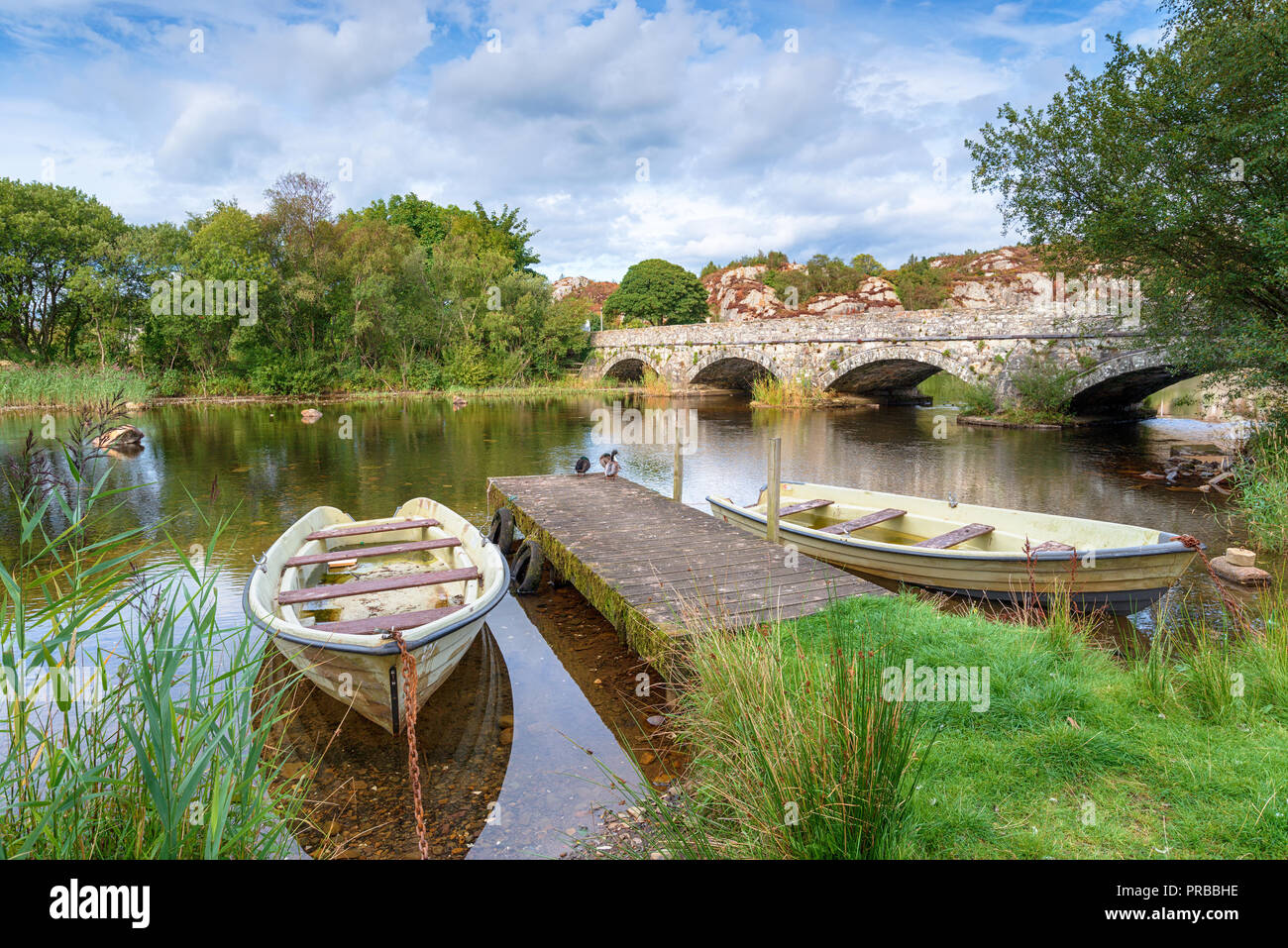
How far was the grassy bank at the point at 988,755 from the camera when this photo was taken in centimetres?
219

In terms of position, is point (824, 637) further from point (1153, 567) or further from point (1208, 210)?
point (1208, 210)

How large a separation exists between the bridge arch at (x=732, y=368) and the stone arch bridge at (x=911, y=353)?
0.15 feet

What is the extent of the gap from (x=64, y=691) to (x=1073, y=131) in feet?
43.6

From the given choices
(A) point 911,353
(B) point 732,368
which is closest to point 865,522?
(A) point 911,353

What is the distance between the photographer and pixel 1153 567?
5.55m

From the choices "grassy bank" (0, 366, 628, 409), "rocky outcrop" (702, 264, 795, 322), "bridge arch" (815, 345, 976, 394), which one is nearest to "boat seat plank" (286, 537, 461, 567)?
"grassy bank" (0, 366, 628, 409)

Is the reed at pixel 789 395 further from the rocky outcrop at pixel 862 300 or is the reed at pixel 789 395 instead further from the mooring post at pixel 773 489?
the mooring post at pixel 773 489

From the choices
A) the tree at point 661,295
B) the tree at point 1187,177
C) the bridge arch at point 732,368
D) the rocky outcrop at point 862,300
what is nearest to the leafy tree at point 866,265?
the rocky outcrop at point 862,300

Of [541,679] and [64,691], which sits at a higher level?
[64,691]

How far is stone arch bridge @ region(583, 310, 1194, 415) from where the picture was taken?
1828cm

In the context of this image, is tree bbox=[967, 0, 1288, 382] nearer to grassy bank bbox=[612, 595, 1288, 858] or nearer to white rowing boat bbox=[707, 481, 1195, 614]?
white rowing boat bbox=[707, 481, 1195, 614]

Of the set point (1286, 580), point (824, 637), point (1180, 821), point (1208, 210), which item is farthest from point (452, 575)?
point (1208, 210)

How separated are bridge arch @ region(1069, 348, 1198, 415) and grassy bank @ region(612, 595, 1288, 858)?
14.7 m

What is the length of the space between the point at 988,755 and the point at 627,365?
33890 millimetres
